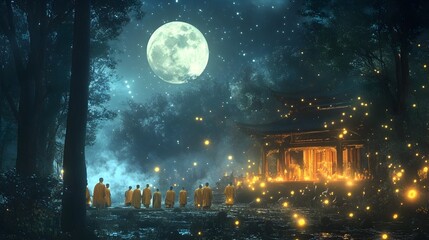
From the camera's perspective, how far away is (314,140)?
3153cm

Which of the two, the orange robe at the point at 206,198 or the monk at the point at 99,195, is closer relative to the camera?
the monk at the point at 99,195

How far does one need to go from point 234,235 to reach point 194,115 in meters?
42.6

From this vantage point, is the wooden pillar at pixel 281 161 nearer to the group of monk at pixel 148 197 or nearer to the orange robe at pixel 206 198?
the group of monk at pixel 148 197

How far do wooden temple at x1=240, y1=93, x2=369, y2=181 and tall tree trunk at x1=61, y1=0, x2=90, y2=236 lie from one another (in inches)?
792

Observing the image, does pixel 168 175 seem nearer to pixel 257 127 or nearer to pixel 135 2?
pixel 257 127

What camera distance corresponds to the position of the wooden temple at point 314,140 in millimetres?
29562

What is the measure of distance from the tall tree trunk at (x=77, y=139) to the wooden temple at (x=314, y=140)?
2012 cm

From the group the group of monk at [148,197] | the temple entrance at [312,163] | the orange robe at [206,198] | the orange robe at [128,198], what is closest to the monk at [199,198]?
the group of monk at [148,197]

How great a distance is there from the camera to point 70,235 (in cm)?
925

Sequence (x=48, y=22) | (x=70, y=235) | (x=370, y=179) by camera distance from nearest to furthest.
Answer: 1. (x=70, y=235)
2. (x=48, y=22)
3. (x=370, y=179)

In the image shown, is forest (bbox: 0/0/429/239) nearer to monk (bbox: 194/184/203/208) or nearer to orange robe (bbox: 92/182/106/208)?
orange robe (bbox: 92/182/106/208)

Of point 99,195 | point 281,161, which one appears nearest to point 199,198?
point 99,195

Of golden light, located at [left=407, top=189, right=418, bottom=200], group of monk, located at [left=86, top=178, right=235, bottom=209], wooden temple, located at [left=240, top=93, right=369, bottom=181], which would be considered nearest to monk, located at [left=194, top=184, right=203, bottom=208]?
group of monk, located at [left=86, top=178, right=235, bottom=209]

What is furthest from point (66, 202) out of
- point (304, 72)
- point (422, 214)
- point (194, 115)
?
point (194, 115)
